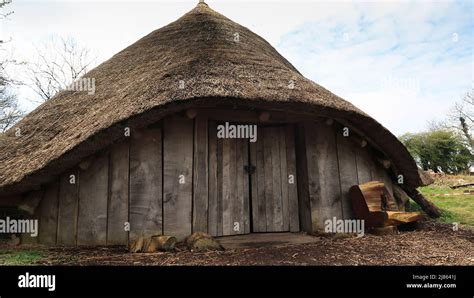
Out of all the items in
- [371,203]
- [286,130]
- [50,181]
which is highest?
[286,130]

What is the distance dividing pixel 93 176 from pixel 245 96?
239 centimetres

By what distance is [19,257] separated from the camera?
3.62m

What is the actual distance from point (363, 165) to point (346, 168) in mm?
410

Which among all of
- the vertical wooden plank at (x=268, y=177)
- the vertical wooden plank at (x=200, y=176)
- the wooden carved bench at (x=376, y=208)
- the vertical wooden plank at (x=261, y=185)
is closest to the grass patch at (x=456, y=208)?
the wooden carved bench at (x=376, y=208)

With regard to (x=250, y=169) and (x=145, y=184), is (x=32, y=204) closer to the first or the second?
(x=145, y=184)

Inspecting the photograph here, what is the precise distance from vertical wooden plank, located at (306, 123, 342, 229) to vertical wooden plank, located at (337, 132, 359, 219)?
3.5 inches

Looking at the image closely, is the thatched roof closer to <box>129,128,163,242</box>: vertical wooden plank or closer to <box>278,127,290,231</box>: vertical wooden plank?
<box>129,128,163,242</box>: vertical wooden plank

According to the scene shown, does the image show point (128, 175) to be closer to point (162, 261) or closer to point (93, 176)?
point (93, 176)

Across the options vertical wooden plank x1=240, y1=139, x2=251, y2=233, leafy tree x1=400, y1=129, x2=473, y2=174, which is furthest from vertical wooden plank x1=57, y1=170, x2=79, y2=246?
leafy tree x1=400, y1=129, x2=473, y2=174

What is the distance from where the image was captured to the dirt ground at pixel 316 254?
3463 millimetres

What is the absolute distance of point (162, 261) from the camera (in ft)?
11.5

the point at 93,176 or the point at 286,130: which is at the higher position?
the point at 286,130
